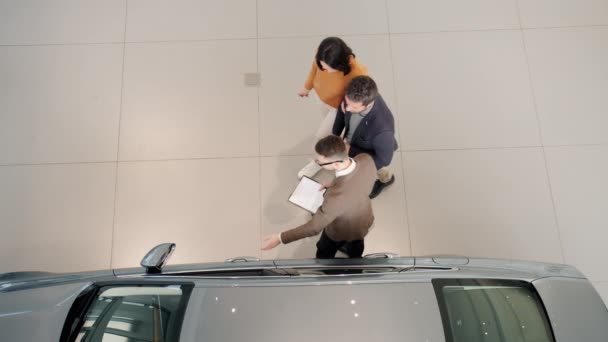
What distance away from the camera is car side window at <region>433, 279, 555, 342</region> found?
1.29 metres

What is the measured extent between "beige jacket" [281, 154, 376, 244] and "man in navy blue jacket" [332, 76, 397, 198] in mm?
183

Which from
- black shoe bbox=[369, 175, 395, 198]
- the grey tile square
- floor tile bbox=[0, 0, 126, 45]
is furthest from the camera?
floor tile bbox=[0, 0, 126, 45]

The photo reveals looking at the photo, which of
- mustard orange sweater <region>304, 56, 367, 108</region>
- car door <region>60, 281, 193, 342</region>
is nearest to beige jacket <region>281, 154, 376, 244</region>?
mustard orange sweater <region>304, 56, 367, 108</region>

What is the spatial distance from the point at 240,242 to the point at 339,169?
3.83 feet

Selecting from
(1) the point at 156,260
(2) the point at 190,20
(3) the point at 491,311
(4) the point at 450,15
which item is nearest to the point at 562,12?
(4) the point at 450,15

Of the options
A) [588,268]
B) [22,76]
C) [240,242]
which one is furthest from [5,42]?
[588,268]

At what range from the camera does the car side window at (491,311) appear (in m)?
1.29

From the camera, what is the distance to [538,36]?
122 inches

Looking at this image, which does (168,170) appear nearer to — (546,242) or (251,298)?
(251,298)

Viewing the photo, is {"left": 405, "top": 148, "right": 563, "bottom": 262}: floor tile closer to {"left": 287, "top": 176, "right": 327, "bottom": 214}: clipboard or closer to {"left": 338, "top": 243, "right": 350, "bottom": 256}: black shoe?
{"left": 338, "top": 243, "right": 350, "bottom": 256}: black shoe

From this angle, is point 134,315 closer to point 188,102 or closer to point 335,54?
point 335,54

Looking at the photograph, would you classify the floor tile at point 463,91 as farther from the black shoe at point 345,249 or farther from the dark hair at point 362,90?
the dark hair at point 362,90

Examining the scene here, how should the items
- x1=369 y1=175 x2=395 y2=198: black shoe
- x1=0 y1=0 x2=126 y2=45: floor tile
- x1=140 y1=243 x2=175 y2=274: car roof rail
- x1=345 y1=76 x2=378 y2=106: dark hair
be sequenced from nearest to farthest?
x1=140 y1=243 x2=175 y2=274: car roof rail < x1=345 y1=76 x2=378 y2=106: dark hair < x1=369 y1=175 x2=395 y2=198: black shoe < x1=0 y1=0 x2=126 y2=45: floor tile

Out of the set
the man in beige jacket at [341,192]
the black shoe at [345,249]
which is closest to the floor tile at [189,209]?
the black shoe at [345,249]
